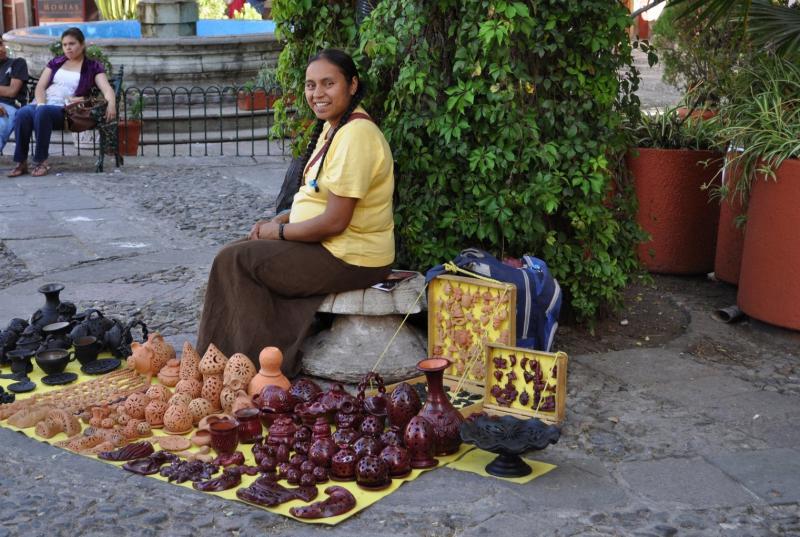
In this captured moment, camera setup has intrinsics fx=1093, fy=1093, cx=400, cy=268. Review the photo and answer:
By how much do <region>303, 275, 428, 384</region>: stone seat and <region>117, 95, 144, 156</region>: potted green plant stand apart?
6732 mm

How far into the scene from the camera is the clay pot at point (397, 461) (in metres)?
4.07

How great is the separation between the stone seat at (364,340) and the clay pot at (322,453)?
907 millimetres

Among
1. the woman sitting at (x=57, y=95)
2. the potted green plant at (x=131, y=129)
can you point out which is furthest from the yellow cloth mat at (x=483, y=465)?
the potted green plant at (x=131, y=129)

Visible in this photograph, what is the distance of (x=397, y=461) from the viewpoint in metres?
4.07

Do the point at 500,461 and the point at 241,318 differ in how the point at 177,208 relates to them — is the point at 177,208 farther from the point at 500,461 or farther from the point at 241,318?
the point at 500,461

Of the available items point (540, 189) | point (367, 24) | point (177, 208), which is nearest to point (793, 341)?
point (540, 189)

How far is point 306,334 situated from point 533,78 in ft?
5.51

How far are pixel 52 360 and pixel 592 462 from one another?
257 centimetres

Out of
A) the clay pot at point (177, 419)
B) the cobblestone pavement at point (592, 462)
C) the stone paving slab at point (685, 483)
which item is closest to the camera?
the cobblestone pavement at point (592, 462)

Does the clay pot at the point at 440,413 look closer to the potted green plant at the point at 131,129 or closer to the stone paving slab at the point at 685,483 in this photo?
the stone paving slab at the point at 685,483

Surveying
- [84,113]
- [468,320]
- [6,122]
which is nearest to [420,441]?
[468,320]

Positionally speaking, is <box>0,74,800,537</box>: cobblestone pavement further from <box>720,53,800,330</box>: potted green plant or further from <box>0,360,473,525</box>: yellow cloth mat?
<box>720,53,800,330</box>: potted green plant

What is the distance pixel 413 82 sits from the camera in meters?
5.25

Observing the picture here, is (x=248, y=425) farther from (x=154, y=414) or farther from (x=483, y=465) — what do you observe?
(x=483, y=465)
